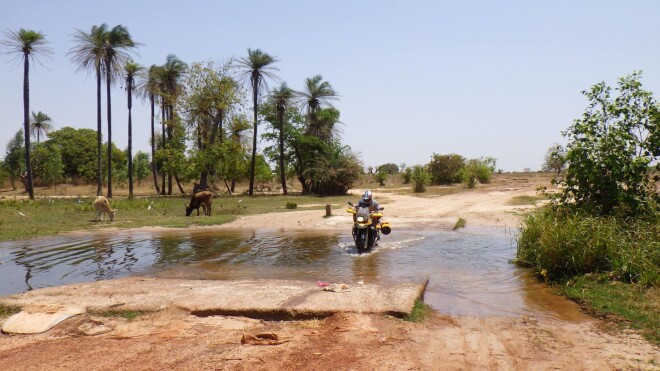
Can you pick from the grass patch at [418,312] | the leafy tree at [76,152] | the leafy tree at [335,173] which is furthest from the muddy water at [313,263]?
the leafy tree at [76,152]

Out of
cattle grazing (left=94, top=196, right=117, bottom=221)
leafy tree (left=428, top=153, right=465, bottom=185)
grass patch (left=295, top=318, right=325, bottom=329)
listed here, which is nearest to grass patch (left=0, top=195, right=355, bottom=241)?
cattle grazing (left=94, top=196, right=117, bottom=221)

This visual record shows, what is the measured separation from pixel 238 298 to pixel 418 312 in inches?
106

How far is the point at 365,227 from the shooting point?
38.7 feet

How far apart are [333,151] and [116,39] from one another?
67.7ft

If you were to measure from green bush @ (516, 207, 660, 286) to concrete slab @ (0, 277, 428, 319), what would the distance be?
2.84m

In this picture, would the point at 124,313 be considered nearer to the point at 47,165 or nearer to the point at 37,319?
the point at 37,319

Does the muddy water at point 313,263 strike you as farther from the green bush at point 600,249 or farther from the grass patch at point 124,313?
the grass patch at point 124,313

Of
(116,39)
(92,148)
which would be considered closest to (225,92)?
(116,39)

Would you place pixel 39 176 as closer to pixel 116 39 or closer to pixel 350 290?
pixel 116 39

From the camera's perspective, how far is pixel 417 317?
6.02 meters

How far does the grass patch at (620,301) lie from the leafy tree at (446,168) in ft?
145

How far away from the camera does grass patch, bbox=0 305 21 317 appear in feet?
21.0

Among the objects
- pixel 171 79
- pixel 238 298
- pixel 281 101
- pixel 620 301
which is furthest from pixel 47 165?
pixel 620 301

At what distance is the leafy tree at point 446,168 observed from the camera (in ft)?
167
